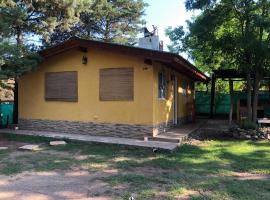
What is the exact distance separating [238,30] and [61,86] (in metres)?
6.96

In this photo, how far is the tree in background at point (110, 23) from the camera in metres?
23.8

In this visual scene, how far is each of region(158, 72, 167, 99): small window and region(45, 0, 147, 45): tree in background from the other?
41.0 feet

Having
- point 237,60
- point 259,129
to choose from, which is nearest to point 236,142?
point 259,129

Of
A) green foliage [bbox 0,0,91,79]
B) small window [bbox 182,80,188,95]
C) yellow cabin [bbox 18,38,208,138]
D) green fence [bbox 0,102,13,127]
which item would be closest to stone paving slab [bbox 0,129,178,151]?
yellow cabin [bbox 18,38,208,138]

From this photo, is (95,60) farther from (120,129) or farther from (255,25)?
(255,25)

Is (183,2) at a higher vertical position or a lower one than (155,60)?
higher

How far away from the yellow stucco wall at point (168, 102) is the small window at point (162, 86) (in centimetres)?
15

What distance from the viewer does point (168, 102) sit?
13.0m

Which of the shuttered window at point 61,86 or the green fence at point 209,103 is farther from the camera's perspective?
the green fence at point 209,103

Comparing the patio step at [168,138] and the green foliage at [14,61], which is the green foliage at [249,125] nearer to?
the patio step at [168,138]

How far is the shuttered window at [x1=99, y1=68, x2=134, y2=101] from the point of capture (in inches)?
448

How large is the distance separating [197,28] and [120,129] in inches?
179

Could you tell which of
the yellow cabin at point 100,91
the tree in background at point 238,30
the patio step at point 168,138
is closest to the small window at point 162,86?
the yellow cabin at point 100,91

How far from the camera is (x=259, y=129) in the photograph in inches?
501
